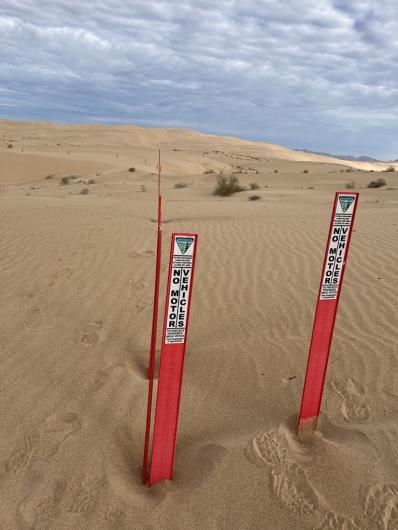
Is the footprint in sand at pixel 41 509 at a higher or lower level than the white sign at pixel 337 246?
lower

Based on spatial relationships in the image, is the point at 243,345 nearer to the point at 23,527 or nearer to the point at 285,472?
the point at 285,472

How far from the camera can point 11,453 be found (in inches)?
114

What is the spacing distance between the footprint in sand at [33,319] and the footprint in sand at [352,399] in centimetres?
314

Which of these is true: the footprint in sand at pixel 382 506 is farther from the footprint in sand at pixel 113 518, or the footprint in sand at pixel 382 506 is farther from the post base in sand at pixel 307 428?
the footprint in sand at pixel 113 518

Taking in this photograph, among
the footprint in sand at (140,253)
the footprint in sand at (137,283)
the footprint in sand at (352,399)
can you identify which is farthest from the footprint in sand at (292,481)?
the footprint in sand at (140,253)

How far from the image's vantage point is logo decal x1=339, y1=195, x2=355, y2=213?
243cm

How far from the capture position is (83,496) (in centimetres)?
254

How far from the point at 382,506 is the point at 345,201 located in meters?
1.68

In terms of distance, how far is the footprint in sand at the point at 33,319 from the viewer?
4.75 meters

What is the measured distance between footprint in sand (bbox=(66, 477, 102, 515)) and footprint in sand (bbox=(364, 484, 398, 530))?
1508 mm

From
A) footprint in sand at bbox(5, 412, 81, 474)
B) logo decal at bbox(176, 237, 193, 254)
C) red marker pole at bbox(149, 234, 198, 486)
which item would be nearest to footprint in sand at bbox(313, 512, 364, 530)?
red marker pole at bbox(149, 234, 198, 486)

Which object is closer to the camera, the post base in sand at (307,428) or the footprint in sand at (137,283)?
the post base in sand at (307,428)

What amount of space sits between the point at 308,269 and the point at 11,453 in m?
4.51

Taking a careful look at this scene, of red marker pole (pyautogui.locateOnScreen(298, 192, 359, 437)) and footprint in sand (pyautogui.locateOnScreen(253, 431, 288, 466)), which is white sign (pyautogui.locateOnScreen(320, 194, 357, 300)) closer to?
red marker pole (pyautogui.locateOnScreen(298, 192, 359, 437))
